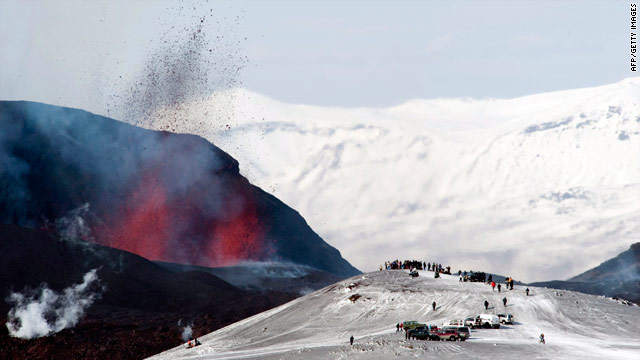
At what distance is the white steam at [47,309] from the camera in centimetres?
15750

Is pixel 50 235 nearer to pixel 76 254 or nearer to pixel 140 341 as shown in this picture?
pixel 76 254

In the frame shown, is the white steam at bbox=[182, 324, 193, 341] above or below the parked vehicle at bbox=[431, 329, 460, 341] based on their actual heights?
above

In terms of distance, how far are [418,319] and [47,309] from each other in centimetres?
7620

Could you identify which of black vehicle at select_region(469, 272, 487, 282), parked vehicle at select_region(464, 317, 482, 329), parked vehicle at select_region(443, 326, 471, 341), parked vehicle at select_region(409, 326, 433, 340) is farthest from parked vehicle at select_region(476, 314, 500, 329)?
black vehicle at select_region(469, 272, 487, 282)

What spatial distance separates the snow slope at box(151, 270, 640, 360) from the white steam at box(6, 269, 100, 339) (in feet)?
113

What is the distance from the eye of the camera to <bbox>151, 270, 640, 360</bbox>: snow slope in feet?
351

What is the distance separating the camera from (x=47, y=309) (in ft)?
551

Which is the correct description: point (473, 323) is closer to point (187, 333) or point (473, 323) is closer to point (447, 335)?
point (447, 335)

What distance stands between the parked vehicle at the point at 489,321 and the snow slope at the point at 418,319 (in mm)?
1569

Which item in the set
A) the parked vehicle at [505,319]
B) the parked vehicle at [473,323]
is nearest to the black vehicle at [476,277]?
the parked vehicle at [505,319]

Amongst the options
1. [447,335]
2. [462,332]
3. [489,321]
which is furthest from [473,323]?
[447,335]

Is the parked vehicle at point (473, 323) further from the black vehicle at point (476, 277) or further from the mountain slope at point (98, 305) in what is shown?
the mountain slope at point (98, 305)

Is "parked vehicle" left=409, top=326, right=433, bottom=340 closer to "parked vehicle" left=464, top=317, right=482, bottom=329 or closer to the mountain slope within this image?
"parked vehicle" left=464, top=317, right=482, bottom=329

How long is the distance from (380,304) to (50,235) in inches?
3650
